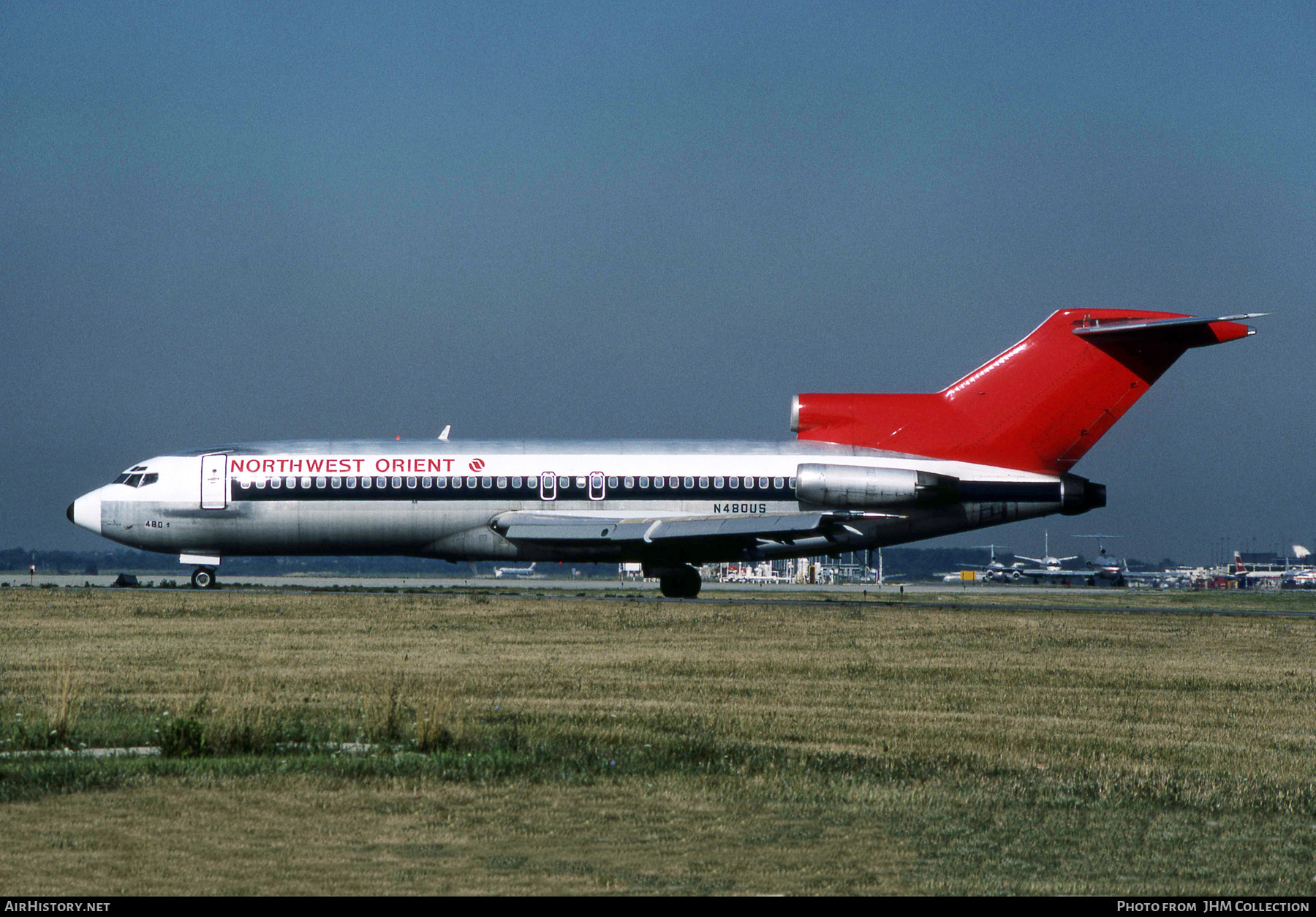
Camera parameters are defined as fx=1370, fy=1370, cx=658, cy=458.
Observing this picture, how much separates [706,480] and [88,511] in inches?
710

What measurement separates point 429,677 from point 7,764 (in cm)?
690

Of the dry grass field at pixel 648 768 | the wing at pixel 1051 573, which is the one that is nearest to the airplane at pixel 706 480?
the dry grass field at pixel 648 768

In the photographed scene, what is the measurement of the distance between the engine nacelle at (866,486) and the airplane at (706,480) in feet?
0.18

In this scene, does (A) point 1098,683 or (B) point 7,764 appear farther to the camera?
(A) point 1098,683

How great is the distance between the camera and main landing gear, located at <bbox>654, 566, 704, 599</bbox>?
39.5 meters

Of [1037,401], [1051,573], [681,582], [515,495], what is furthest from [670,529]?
[1051,573]

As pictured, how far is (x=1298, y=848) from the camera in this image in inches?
361

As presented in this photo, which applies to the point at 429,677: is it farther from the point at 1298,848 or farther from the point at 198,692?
the point at 1298,848

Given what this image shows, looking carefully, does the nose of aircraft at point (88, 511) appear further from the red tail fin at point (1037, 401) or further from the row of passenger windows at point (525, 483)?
the red tail fin at point (1037, 401)

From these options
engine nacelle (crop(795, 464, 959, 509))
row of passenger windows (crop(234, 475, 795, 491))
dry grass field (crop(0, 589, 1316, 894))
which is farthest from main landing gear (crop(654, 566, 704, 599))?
dry grass field (crop(0, 589, 1316, 894))

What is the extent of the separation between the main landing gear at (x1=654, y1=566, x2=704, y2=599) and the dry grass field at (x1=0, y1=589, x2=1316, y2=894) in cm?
1582

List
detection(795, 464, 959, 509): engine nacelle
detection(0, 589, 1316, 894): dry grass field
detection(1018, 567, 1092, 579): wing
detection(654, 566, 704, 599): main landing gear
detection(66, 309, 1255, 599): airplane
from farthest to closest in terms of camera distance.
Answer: detection(1018, 567, 1092, 579): wing
detection(654, 566, 704, 599): main landing gear
detection(66, 309, 1255, 599): airplane
detection(795, 464, 959, 509): engine nacelle
detection(0, 589, 1316, 894): dry grass field

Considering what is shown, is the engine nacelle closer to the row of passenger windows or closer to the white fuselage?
the white fuselage
